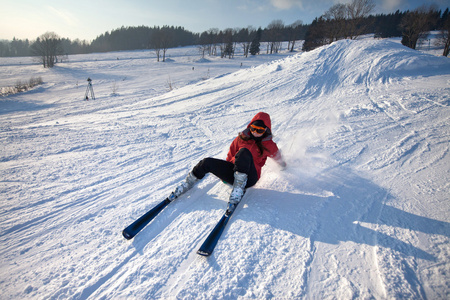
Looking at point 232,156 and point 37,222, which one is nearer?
point 37,222

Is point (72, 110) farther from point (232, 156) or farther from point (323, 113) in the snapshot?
point (323, 113)

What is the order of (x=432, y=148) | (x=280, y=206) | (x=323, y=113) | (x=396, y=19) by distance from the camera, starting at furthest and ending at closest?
1. (x=396, y=19)
2. (x=323, y=113)
3. (x=432, y=148)
4. (x=280, y=206)

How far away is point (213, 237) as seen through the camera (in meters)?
1.93

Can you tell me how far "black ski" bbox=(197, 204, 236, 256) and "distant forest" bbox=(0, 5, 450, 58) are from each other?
30.7m

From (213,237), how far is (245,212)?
51 centimetres

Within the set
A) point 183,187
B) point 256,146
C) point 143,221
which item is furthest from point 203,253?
point 256,146

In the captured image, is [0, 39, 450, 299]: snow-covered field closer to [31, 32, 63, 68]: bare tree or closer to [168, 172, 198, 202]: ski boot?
[168, 172, 198, 202]: ski boot

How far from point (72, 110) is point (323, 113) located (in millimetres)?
10221

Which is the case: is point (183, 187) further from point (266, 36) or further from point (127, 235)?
point (266, 36)

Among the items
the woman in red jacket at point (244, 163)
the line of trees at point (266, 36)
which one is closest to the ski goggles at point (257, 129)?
the woman in red jacket at point (244, 163)

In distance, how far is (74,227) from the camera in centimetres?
219

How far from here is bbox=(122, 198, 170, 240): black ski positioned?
201 centimetres

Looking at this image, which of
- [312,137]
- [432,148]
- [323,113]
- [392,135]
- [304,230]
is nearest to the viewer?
[304,230]

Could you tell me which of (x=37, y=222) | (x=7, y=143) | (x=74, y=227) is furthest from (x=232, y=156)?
(x=7, y=143)
